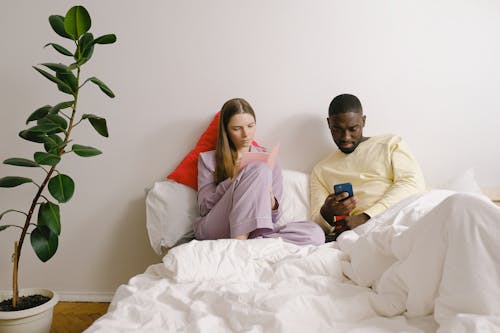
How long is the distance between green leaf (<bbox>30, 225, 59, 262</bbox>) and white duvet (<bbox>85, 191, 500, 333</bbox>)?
496mm

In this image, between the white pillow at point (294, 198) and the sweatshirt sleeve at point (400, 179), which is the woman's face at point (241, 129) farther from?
the sweatshirt sleeve at point (400, 179)

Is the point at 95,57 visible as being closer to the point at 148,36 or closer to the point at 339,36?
the point at 148,36

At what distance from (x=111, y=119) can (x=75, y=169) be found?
347 mm

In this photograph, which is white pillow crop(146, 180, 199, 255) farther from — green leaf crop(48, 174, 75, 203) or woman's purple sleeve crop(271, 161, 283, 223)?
green leaf crop(48, 174, 75, 203)

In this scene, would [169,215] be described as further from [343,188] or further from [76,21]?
[76,21]

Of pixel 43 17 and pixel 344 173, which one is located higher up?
pixel 43 17

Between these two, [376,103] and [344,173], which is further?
[376,103]

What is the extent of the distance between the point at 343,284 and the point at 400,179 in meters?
0.99

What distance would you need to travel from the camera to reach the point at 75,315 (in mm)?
2303

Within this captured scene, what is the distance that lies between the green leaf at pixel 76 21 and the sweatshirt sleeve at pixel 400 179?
4.93ft

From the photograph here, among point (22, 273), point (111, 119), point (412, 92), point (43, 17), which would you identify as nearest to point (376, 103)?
point (412, 92)

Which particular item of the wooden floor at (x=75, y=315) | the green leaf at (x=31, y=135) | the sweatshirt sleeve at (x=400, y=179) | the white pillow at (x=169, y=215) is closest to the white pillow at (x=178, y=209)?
the white pillow at (x=169, y=215)

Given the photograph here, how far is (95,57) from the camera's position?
2463 mm

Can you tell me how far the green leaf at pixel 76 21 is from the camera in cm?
187
